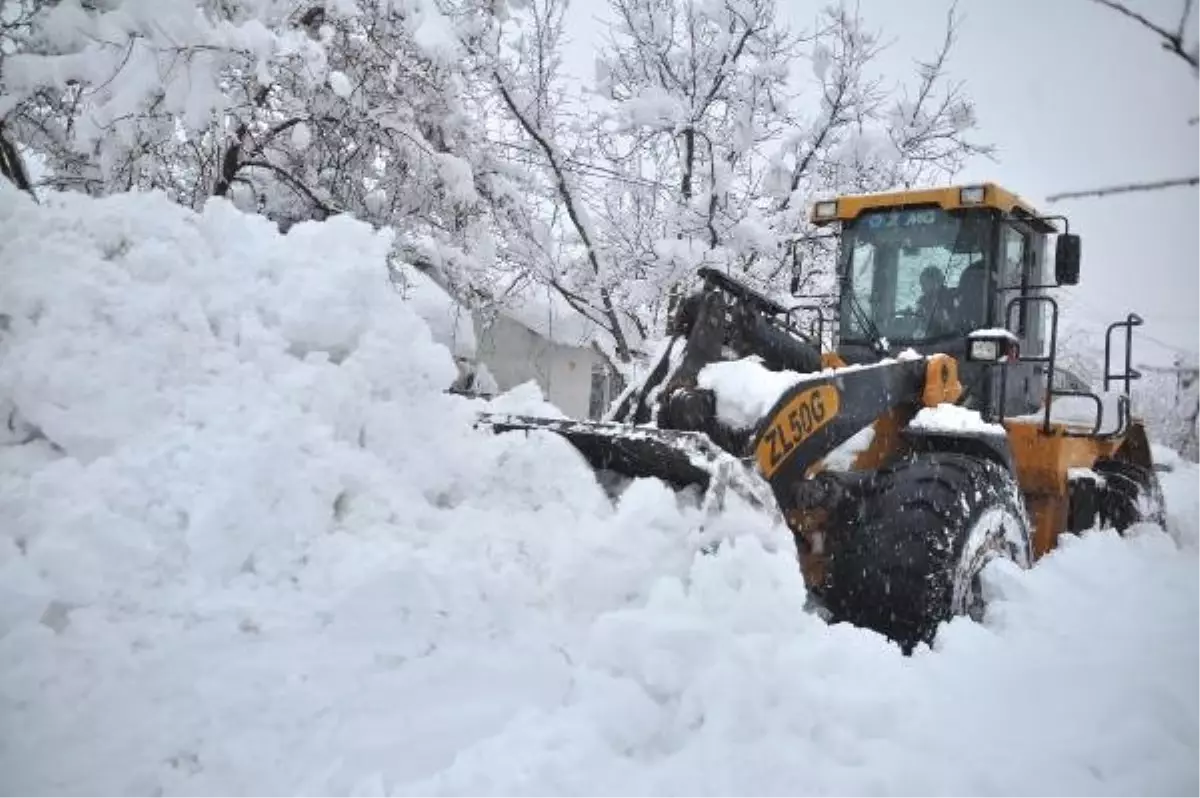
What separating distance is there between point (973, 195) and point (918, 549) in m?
2.64

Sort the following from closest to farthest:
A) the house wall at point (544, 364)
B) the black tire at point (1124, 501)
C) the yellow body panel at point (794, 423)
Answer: the yellow body panel at point (794, 423) → the black tire at point (1124, 501) → the house wall at point (544, 364)

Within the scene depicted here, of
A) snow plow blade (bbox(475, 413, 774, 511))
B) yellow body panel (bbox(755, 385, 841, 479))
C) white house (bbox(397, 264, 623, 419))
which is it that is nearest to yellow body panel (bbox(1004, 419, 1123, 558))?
yellow body panel (bbox(755, 385, 841, 479))

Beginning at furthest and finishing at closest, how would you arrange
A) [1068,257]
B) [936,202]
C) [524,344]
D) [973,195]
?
1. [524,344]
2. [936,202]
3. [973,195]
4. [1068,257]

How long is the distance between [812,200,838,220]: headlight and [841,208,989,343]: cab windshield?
0.16m

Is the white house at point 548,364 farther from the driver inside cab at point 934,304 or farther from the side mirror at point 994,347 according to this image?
the side mirror at point 994,347

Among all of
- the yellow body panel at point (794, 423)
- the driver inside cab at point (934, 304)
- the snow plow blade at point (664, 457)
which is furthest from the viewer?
the driver inside cab at point (934, 304)

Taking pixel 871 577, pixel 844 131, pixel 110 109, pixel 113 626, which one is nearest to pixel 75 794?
pixel 113 626

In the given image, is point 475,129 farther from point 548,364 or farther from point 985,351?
point 548,364

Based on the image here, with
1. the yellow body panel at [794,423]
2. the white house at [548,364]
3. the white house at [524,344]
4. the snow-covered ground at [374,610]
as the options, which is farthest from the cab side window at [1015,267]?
the white house at [548,364]

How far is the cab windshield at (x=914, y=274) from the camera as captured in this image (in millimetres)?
5430

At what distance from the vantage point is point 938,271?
5562mm

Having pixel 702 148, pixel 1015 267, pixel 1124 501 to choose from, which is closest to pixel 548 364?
pixel 702 148

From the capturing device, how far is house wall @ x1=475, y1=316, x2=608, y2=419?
1755 centimetres

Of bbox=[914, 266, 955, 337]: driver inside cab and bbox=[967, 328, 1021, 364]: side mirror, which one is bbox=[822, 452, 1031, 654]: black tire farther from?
bbox=[914, 266, 955, 337]: driver inside cab
